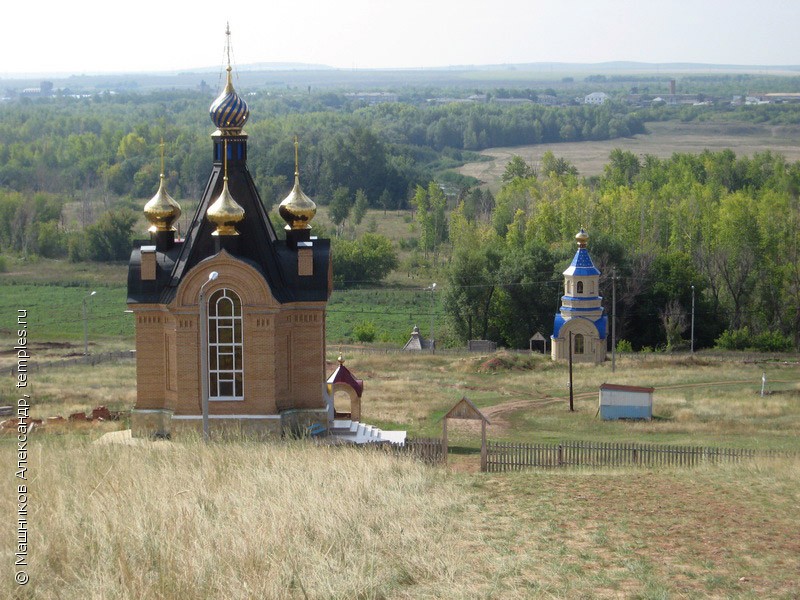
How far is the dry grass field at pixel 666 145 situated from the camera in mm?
133875

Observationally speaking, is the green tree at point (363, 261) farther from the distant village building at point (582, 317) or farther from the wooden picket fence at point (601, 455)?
the wooden picket fence at point (601, 455)

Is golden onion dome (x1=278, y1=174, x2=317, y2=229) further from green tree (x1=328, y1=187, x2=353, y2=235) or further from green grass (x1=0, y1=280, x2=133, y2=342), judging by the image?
green tree (x1=328, y1=187, x2=353, y2=235)

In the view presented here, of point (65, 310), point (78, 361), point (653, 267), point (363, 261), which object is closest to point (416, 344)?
point (653, 267)

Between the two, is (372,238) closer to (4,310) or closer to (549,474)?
(4,310)

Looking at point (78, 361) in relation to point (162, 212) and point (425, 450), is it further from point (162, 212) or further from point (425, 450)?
point (425, 450)

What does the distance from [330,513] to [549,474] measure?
6324 millimetres

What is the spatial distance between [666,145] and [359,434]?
461 ft

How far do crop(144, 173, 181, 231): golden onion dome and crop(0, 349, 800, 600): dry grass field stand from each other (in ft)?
13.8

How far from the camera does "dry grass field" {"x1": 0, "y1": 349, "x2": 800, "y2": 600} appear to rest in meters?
12.3

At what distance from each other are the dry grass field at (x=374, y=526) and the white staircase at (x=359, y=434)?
1290 millimetres

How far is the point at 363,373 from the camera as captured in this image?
40375 millimetres

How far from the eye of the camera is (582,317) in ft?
144

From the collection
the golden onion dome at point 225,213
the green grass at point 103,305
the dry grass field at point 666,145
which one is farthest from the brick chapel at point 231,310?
the dry grass field at point 666,145

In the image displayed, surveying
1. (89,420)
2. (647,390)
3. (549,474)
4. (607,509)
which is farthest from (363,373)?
(607,509)
